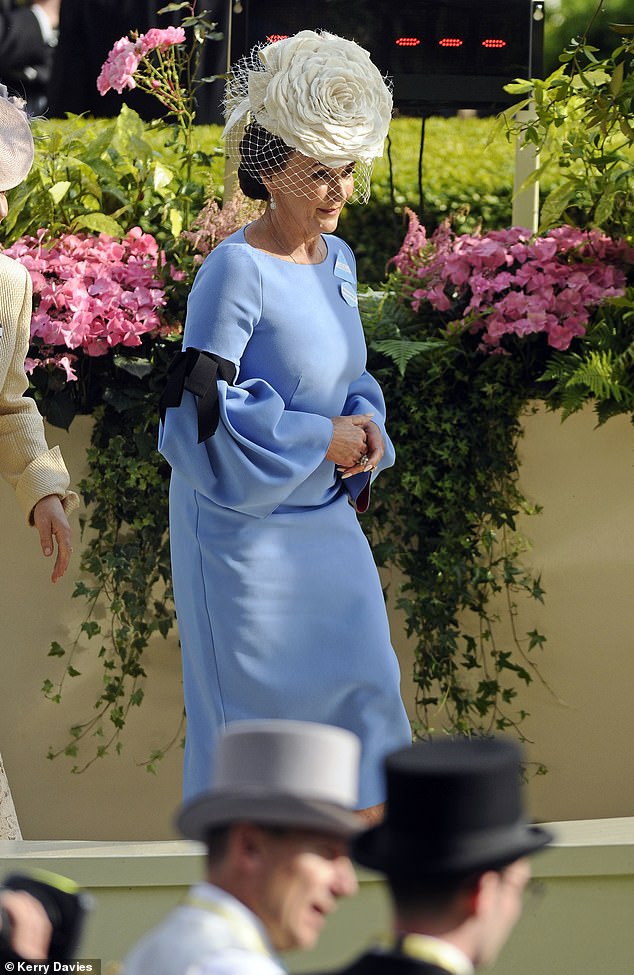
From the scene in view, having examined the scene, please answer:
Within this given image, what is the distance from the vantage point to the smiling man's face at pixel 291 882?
1.36 m

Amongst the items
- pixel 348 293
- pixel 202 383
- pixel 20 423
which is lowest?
pixel 20 423

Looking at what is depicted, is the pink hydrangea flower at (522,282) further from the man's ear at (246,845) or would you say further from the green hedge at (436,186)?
the green hedge at (436,186)

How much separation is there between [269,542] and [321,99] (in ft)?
2.98

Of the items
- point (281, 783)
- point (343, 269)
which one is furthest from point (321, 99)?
point (281, 783)

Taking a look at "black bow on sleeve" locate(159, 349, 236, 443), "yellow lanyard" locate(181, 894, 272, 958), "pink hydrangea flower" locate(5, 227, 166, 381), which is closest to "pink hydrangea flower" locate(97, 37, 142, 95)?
"pink hydrangea flower" locate(5, 227, 166, 381)

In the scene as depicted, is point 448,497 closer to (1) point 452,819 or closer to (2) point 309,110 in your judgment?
(2) point 309,110

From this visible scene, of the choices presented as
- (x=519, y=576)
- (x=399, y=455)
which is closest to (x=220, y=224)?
(x=399, y=455)

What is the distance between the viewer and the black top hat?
134 centimetres

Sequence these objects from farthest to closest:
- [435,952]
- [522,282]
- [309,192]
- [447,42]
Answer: [447,42] < [522,282] < [309,192] < [435,952]

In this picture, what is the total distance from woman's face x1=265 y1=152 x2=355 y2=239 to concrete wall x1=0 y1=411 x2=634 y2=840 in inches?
51.8

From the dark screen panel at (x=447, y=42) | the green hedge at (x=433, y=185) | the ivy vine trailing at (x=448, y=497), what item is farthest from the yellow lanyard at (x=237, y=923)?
the green hedge at (x=433, y=185)

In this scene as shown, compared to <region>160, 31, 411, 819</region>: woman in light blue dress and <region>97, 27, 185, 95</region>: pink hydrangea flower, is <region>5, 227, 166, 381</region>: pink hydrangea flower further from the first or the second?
<region>160, 31, 411, 819</region>: woman in light blue dress

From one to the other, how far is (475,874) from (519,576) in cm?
281

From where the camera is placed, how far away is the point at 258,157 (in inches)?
117
